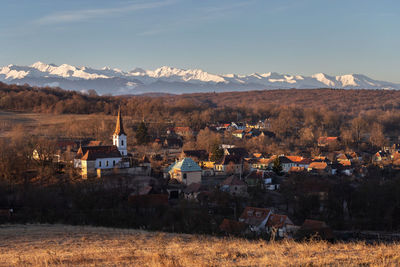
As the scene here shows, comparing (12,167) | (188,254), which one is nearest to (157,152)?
(12,167)

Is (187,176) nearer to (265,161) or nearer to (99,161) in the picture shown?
(99,161)

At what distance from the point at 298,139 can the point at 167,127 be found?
59.8 feet

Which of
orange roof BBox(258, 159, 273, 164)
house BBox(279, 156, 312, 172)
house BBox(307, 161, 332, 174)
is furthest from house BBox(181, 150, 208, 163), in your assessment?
house BBox(307, 161, 332, 174)

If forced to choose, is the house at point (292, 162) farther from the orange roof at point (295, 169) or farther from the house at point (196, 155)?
the house at point (196, 155)

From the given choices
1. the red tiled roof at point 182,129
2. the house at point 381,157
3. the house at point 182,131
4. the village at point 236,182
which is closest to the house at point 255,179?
the village at point 236,182

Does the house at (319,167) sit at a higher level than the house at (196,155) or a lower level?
lower

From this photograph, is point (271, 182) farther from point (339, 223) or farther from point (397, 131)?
point (397, 131)

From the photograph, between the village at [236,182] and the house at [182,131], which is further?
the house at [182,131]

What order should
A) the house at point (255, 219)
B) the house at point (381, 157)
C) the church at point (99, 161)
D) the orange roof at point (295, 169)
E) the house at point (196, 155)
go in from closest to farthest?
1. the house at point (255, 219)
2. the church at point (99, 161)
3. the orange roof at point (295, 169)
4. the house at point (196, 155)
5. the house at point (381, 157)

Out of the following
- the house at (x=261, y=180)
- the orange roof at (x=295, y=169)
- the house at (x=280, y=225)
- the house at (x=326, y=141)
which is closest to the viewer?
the house at (x=280, y=225)

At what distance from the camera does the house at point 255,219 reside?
2216cm

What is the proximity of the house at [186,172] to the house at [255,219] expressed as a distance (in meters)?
8.26

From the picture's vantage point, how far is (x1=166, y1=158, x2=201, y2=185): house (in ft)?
105

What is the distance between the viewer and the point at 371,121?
263ft
